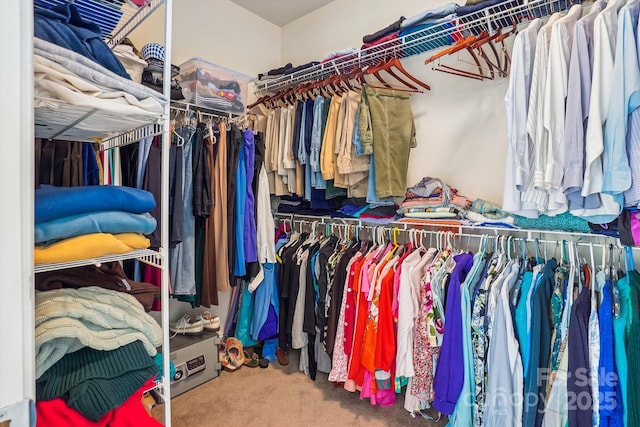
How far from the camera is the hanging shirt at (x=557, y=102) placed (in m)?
1.24

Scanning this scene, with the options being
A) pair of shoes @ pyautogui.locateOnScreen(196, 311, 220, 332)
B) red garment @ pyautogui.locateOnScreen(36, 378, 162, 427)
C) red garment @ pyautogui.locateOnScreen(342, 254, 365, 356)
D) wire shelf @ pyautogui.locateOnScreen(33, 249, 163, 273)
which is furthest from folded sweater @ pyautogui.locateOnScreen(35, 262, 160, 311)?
pair of shoes @ pyautogui.locateOnScreen(196, 311, 220, 332)

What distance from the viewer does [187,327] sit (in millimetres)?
2211

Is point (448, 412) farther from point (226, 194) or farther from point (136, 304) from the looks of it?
point (226, 194)

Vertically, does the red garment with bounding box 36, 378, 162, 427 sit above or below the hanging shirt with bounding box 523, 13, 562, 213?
below

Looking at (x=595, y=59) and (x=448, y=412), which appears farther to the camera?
(x=448, y=412)

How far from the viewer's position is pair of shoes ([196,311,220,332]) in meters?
2.29

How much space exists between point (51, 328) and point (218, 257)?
1284 mm

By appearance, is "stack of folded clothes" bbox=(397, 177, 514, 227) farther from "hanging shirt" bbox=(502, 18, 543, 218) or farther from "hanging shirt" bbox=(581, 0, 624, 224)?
"hanging shirt" bbox=(581, 0, 624, 224)

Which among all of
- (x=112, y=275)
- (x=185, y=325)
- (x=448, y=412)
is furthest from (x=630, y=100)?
(x=185, y=325)

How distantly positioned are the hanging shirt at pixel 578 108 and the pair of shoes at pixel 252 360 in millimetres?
2075

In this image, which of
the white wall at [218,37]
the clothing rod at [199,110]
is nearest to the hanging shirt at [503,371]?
the white wall at [218,37]

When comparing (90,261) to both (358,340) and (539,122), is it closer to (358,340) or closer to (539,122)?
(358,340)

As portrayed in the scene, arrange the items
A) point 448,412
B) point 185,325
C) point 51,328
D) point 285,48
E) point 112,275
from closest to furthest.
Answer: point 51,328, point 112,275, point 448,412, point 185,325, point 285,48

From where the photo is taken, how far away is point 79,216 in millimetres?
832
